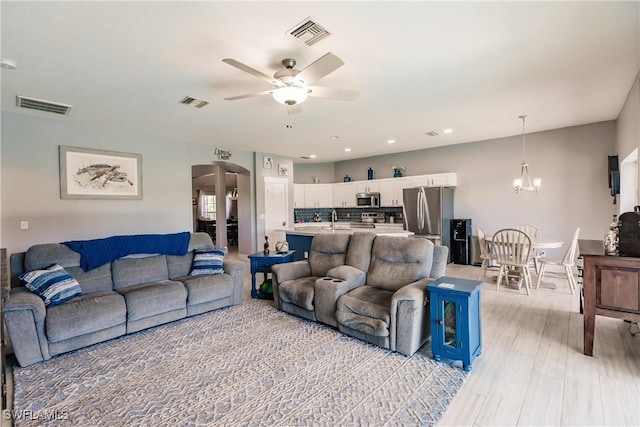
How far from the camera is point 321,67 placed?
241cm

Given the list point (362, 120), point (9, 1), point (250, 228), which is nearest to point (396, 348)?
point (362, 120)

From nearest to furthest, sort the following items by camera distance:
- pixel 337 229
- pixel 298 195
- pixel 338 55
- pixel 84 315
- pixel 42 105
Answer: pixel 338 55 < pixel 84 315 < pixel 42 105 < pixel 337 229 < pixel 298 195

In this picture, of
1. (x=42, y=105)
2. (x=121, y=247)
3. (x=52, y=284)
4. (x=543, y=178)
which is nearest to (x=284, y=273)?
(x=121, y=247)

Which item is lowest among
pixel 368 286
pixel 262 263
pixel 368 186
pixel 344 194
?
pixel 368 286

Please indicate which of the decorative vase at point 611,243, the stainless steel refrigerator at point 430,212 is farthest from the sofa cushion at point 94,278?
the stainless steel refrigerator at point 430,212

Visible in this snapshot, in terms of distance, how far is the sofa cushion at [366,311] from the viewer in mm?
2822

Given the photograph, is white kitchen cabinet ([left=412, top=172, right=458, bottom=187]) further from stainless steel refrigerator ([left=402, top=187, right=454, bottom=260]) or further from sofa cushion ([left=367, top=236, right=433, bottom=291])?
sofa cushion ([left=367, top=236, right=433, bottom=291])

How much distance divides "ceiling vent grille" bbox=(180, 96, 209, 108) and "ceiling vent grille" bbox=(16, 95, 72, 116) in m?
1.53

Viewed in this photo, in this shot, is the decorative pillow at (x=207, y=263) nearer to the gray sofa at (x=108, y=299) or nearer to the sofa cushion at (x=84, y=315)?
the gray sofa at (x=108, y=299)

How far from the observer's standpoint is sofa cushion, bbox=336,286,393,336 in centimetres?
282

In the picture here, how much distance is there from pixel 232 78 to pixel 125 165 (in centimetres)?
323

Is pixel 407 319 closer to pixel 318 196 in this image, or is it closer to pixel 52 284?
pixel 52 284

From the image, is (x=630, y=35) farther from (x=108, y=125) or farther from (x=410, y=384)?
(x=108, y=125)

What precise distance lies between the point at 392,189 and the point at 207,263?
5.19 m
